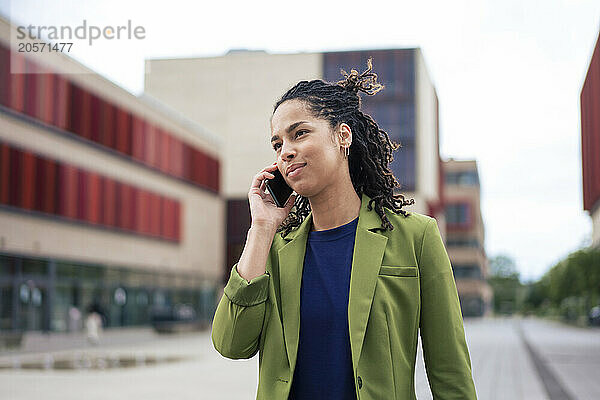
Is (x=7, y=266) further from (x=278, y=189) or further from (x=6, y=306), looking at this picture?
(x=278, y=189)

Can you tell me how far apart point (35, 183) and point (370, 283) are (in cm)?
3362

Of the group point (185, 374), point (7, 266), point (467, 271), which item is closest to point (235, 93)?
point (7, 266)

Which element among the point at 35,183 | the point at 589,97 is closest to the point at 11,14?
the point at 35,183

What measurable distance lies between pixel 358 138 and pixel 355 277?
0.48m

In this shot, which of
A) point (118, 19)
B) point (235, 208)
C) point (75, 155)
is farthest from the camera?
point (235, 208)

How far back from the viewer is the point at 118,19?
39.2 feet

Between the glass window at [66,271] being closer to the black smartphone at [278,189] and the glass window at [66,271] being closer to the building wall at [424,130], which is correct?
the building wall at [424,130]

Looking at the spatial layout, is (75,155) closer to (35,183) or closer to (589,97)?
(35,183)

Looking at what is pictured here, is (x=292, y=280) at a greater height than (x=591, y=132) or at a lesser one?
lesser

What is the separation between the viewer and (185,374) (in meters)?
17.8

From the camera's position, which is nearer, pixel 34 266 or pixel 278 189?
pixel 278 189

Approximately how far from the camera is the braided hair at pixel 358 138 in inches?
94.9

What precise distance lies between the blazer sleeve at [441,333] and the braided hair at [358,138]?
0.55 ft

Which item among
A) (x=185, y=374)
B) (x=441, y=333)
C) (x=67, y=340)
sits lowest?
(x=67, y=340)
